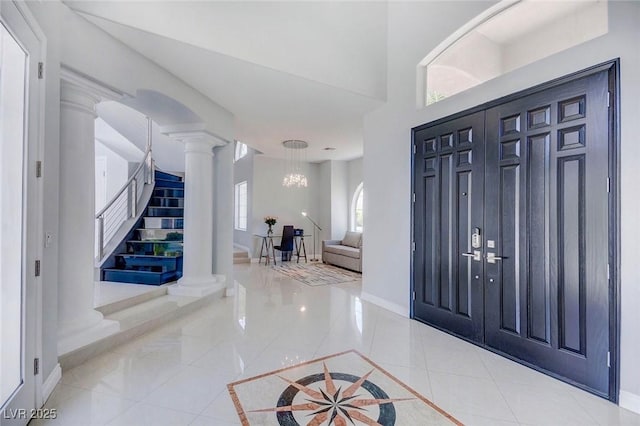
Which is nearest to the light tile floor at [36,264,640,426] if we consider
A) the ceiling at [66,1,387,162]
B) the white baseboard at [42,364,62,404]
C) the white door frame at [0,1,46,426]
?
the white baseboard at [42,364,62,404]

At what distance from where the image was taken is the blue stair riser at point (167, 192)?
5.77 m

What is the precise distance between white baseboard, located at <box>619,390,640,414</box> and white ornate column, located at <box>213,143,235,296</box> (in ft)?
14.9

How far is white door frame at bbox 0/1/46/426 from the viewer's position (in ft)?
5.65

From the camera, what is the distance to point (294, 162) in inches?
356

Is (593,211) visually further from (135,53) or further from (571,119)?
(135,53)

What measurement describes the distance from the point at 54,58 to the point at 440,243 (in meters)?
3.87

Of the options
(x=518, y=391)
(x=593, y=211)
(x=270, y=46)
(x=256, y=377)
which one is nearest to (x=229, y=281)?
(x=256, y=377)

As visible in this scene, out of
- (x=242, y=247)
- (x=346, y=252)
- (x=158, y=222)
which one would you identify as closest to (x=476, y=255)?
(x=346, y=252)

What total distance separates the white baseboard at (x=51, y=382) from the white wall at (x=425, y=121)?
11.7 ft

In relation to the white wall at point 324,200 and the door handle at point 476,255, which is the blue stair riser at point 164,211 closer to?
the white wall at point 324,200

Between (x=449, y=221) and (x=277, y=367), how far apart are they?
7.76 feet

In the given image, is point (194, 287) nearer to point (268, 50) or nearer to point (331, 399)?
point (331, 399)

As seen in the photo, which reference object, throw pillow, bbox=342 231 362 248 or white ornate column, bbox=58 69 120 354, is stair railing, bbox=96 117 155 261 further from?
throw pillow, bbox=342 231 362 248

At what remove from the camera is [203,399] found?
2041 mm
